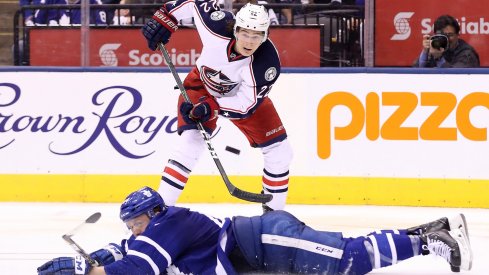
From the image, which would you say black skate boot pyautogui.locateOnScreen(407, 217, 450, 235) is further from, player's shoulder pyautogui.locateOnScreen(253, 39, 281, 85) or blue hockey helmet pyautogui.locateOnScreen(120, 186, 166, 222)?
player's shoulder pyautogui.locateOnScreen(253, 39, 281, 85)

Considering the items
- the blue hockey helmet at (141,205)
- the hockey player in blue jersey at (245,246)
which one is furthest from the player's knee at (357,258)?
the blue hockey helmet at (141,205)

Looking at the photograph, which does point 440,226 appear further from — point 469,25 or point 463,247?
point 469,25

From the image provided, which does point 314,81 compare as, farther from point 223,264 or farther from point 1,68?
point 223,264

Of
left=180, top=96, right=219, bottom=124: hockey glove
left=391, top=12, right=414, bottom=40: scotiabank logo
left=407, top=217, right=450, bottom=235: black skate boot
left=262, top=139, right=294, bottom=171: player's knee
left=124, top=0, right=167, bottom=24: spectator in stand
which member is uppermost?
left=124, top=0, right=167, bottom=24: spectator in stand

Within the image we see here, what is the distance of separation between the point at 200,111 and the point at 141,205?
1.13 metres

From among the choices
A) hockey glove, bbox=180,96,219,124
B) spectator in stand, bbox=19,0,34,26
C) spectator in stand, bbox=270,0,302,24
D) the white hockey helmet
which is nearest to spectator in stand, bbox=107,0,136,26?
spectator in stand, bbox=19,0,34,26

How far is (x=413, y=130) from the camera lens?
706 cm

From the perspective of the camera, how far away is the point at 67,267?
4270 millimetres

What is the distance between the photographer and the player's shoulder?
5.45 metres

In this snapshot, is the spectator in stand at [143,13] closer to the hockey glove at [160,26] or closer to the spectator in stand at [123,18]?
the spectator in stand at [123,18]

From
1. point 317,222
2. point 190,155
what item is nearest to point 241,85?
point 190,155

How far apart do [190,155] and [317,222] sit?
1231 millimetres

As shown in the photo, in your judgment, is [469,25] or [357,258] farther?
[469,25]

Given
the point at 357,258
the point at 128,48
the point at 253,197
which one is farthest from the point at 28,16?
the point at 357,258
